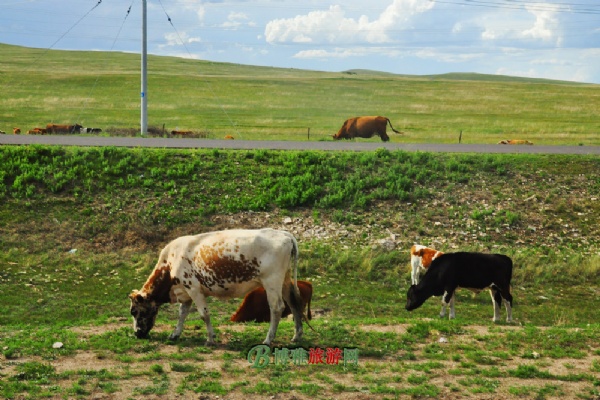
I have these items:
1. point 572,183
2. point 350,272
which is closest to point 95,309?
point 350,272

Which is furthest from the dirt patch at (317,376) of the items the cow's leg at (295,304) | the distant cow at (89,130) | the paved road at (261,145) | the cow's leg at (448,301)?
the distant cow at (89,130)

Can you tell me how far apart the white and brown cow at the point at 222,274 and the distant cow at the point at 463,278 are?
471 cm

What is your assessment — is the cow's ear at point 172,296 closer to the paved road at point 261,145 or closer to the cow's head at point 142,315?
the cow's head at point 142,315

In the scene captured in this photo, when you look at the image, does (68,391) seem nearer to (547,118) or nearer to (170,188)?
(170,188)

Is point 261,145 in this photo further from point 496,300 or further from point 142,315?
point 142,315

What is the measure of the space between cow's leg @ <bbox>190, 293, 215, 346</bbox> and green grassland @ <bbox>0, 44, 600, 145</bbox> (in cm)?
3170

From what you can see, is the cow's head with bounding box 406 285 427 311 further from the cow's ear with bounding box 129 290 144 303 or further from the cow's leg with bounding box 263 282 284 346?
the cow's ear with bounding box 129 290 144 303

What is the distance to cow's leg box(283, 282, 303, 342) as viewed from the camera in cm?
1327

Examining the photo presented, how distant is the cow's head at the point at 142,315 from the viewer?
1363 cm

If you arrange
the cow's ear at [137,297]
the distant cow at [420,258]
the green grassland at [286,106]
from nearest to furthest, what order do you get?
the cow's ear at [137,297]
the distant cow at [420,258]
the green grassland at [286,106]

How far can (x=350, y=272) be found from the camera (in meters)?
22.4

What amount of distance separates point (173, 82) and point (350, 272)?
69.4 m

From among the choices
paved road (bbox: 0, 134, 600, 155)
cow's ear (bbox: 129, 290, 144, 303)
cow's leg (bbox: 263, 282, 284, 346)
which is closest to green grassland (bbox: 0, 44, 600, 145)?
paved road (bbox: 0, 134, 600, 155)

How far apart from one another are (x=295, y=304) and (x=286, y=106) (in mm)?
61455
